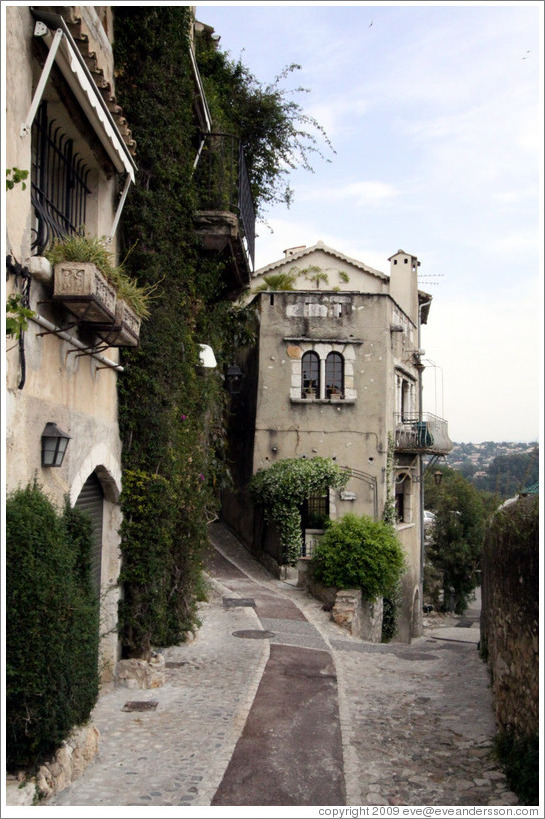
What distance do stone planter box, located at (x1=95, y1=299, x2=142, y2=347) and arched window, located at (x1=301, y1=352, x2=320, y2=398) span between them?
515 inches

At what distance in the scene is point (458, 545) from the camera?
3506 cm

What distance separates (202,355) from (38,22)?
6148mm

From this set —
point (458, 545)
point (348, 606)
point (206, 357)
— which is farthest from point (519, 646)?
point (458, 545)

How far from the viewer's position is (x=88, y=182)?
319 inches

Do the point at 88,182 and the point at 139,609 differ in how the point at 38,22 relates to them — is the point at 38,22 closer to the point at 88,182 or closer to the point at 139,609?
the point at 88,182

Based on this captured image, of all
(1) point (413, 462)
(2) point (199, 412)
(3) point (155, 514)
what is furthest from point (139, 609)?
(1) point (413, 462)

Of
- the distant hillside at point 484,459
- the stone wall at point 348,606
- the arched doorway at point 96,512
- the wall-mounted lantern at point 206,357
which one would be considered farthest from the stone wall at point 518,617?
the distant hillside at point 484,459

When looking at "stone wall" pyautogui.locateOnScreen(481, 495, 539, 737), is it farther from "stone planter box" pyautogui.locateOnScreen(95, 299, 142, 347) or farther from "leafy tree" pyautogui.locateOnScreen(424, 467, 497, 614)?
"leafy tree" pyautogui.locateOnScreen(424, 467, 497, 614)

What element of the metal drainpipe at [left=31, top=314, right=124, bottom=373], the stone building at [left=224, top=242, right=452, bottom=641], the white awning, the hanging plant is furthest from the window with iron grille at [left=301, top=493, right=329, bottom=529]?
the white awning

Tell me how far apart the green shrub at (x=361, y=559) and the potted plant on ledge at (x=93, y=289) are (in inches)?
368

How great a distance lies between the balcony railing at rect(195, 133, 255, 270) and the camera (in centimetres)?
1134

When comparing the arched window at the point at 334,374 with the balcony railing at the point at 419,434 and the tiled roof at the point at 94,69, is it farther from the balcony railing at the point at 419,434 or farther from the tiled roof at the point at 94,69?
the tiled roof at the point at 94,69

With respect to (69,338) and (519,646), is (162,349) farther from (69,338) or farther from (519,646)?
(519,646)

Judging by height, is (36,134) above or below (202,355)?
above
